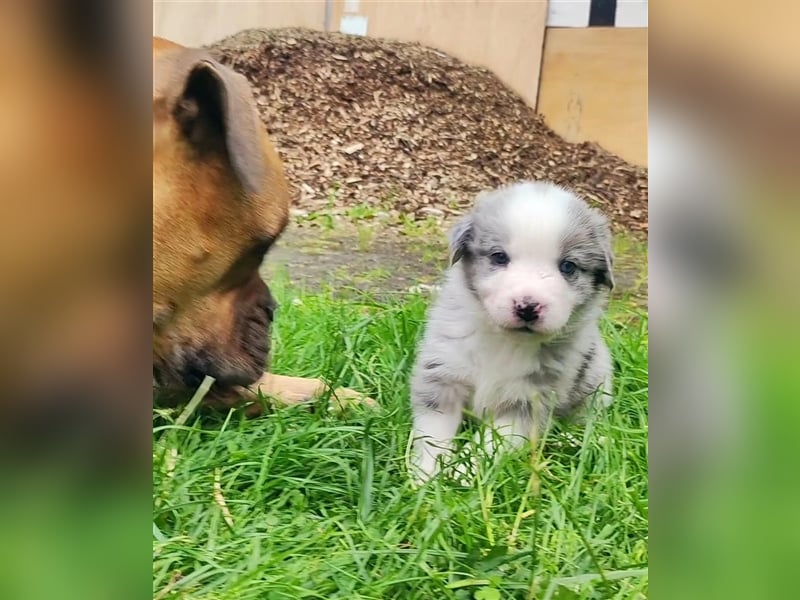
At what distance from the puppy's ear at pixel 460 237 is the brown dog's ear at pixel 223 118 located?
0.34m

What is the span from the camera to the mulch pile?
49.3 inches

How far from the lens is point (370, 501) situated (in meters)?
1.18

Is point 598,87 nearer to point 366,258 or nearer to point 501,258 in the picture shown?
point 501,258

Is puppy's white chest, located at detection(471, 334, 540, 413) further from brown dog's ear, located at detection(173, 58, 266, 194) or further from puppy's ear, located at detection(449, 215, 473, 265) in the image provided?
brown dog's ear, located at detection(173, 58, 266, 194)

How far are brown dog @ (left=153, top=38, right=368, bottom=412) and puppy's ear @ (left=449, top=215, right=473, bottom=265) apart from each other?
0.29 m

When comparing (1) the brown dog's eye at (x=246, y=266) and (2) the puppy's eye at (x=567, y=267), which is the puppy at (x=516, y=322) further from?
(1) the brown dog's eye at (x=246, y=266)

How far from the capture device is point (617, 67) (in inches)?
45.8

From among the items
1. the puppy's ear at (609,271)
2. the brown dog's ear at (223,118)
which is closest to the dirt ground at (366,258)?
the puppy's ear at (609,271)

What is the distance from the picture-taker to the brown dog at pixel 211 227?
45.8 inches

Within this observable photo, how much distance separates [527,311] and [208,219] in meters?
0.55

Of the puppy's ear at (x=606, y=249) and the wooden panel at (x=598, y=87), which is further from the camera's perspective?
the puppy's ear at (x=606, y=249)
